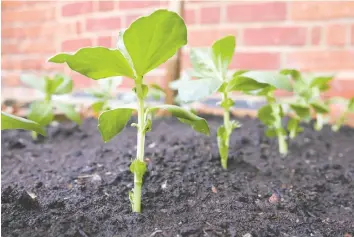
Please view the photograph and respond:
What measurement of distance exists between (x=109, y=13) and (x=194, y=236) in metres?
1.65

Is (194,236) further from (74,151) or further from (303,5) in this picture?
(303,5)

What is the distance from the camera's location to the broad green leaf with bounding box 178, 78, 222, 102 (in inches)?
Answer: 23.8

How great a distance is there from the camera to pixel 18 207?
0.64 metres

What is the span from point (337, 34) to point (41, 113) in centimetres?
116

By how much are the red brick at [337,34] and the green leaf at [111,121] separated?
3.96 ft

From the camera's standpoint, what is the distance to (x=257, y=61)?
1707 mm

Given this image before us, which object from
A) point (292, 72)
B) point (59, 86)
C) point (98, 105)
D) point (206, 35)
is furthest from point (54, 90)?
point (206, 35)

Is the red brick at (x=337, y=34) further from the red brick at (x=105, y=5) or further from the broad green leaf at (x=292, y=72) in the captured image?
the red brick at (x=105, y=5)

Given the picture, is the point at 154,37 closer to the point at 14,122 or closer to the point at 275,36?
the point at 14,122

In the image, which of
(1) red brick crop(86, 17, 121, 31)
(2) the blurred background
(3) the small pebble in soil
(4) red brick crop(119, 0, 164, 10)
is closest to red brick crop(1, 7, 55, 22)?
(2) the blurred background

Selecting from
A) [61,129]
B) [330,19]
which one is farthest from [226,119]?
[330,19]

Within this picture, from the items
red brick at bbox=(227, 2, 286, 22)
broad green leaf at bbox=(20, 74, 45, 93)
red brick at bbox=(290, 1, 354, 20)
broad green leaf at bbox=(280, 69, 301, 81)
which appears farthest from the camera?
red brick at bbox=(227, 2, 286, 22)

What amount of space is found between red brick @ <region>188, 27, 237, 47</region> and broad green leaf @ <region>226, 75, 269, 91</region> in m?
1.02

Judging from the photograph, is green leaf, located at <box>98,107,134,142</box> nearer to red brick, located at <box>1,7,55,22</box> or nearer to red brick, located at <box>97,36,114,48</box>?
red brick, located at <box>97,36,114,48</box>
